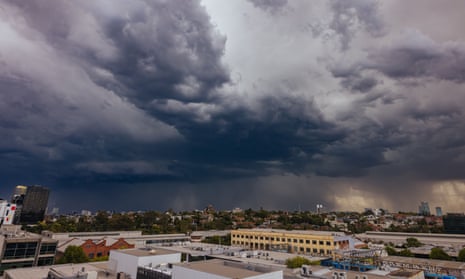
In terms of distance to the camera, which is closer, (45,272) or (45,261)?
(45,272)

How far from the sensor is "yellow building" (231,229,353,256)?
96.1 metres

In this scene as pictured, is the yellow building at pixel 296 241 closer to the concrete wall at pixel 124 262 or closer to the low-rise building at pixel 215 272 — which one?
the concrete wall at pixel 124 262

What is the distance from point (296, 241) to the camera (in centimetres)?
10669

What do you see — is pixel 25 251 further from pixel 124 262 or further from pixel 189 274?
pixel 189 274

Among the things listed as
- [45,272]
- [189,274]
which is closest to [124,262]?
[45,272]

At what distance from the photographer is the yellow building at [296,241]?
9612 cm

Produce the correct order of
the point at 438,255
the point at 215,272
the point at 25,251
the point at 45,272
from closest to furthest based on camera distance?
the point at 215,272, the point at 45,272, the point at 25,251, the point at 438,255

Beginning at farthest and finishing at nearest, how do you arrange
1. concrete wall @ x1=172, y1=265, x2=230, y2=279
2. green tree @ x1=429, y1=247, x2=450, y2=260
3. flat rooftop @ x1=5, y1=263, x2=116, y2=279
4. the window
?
green tree @ x1=429, y1=247, x2=450, y2=260
the window
flat rooftop @ x1=5, y1=263, x2=116, y2=279
concrete wall @ x1=172, y1=265, x2=230, y2=279

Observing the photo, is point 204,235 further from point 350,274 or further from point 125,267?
point 350,274

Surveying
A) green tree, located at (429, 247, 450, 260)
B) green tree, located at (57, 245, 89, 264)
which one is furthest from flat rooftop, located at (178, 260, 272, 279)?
green tree, located at (429, 247, 450, 260)

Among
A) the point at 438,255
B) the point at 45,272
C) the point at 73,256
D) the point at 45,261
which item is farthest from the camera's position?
the point at 438,255

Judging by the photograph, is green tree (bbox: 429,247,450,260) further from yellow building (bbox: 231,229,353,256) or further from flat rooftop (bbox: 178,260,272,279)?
flat rooftop (bbox: 178,260,272,279)

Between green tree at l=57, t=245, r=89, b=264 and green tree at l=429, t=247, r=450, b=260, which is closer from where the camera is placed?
green tree at l=57, t=245, r=89, b=264

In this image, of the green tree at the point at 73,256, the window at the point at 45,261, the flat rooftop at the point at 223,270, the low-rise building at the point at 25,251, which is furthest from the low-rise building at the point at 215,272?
the window at the point at 45,261
